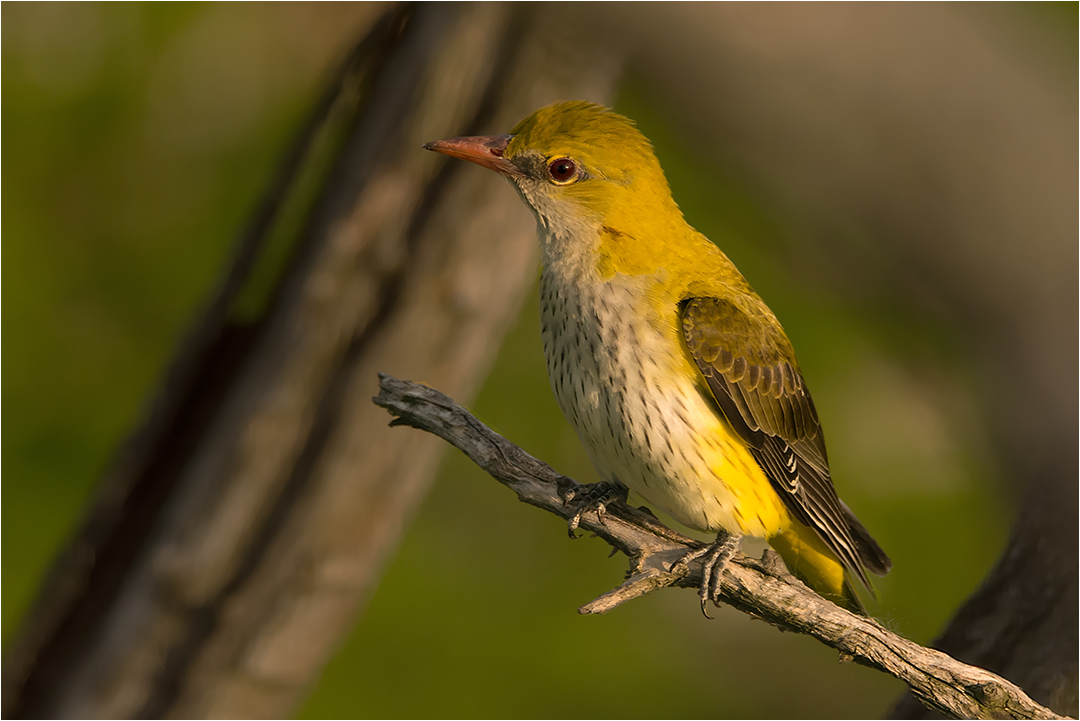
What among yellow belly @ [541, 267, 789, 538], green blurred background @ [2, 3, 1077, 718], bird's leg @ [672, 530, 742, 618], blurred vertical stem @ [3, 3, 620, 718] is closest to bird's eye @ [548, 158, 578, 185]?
yellow belly @ [541, 267, 789, 538]

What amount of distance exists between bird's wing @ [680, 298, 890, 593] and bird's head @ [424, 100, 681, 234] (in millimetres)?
308

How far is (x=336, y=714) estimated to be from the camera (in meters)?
3.30

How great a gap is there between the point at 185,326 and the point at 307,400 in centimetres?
63

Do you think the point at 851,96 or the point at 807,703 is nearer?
the point at 851,96

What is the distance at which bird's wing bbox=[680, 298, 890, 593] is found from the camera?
215 cm

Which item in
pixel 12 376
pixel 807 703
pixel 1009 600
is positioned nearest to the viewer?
pixel 1009 600

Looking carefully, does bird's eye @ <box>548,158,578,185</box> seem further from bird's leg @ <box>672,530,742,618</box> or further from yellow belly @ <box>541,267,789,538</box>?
bird's leg @ <box>672,530,742,618</box>

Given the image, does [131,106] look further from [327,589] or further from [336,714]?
[336,714]

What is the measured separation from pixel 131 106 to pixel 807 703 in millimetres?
3633

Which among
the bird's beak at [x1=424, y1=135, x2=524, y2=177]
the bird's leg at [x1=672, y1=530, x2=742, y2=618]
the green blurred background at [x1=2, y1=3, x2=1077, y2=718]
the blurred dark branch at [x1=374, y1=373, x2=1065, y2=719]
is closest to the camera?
the blurred dark branch at [x1=374, y1=373, x2=1065, y2=719]

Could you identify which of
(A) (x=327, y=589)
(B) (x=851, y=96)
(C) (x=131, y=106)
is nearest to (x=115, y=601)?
(A) (x=327, y=589)

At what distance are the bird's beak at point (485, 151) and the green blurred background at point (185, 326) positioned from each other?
2.67ft

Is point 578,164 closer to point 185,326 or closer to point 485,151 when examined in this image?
point 485,151

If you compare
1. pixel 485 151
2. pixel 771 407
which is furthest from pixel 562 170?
pixel 771 407
